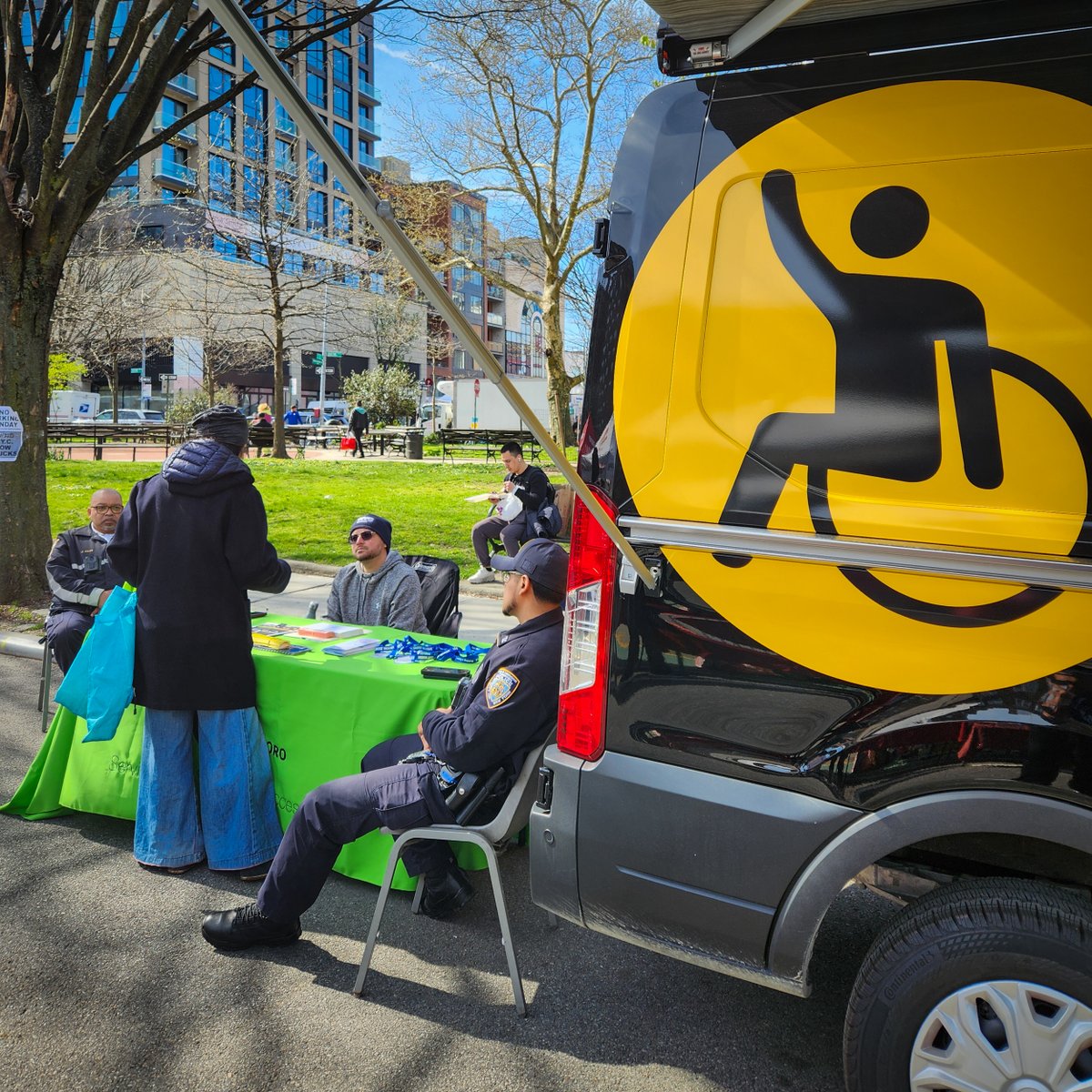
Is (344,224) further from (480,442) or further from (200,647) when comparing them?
(200,647)

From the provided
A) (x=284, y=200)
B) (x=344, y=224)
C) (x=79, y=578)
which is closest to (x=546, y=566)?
(x=79, y=578)

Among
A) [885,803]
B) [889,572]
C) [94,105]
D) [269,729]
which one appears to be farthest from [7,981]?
[94,105]

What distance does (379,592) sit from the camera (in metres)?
5.20

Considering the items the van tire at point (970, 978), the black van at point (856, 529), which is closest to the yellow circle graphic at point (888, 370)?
the black van at point (856, 529)

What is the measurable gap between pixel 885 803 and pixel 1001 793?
0.24m

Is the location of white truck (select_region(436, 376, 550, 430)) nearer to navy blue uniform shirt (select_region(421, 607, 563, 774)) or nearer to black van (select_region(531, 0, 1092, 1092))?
navy blue uniform shirt (select_region(421, 607, 563, 774))

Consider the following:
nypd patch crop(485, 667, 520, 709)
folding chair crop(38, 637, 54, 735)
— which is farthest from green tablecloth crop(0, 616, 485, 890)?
folding chair crop(38, 637, 54, 735)

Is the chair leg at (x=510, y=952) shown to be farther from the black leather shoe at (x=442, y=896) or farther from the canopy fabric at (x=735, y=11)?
the canopy fabric at (x=735, y=11)

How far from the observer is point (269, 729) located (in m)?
3.99

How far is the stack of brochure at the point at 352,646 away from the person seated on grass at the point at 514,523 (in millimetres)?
5244

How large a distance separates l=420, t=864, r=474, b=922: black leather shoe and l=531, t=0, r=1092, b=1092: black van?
114 cm

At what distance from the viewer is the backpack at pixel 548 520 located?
9.84 meters

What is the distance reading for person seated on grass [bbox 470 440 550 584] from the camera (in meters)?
9.82

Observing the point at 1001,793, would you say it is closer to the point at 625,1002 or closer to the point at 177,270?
the point at 625,1002
